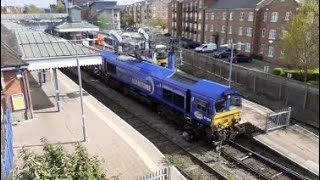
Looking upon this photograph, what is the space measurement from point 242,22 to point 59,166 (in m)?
40.2

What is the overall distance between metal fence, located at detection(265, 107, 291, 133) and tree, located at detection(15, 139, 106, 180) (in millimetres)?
A: 12709

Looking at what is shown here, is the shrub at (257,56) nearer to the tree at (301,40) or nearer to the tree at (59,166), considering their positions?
the tree at (301,40)

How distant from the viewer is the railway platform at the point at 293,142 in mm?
14609

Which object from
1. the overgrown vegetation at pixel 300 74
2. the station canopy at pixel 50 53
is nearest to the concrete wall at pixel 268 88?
A: the overgrown vegetation at pixel 300 74

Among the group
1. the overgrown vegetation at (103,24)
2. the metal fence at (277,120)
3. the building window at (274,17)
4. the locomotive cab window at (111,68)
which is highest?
the building window at (274,17)

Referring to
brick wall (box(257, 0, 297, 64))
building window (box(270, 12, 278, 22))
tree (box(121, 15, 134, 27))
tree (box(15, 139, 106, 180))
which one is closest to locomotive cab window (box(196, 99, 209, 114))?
tree (box(15, 139, 106, 180))

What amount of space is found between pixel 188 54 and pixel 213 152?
913 inches

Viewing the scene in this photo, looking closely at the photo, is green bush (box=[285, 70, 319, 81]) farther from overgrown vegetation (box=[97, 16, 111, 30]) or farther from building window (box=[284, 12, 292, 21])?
overgrown vegetation (box=[97, 16, 111, 30])

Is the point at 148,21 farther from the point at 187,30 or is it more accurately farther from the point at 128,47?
the point at 128,47

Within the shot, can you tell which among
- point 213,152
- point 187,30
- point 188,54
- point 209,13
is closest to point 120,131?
point 213,152

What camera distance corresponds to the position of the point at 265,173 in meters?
13.7

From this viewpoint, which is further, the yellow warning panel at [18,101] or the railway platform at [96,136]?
the yellow warning panel at [18,101]

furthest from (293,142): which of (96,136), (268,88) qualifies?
(96,136)

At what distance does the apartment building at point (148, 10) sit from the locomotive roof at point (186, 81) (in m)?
75.6
